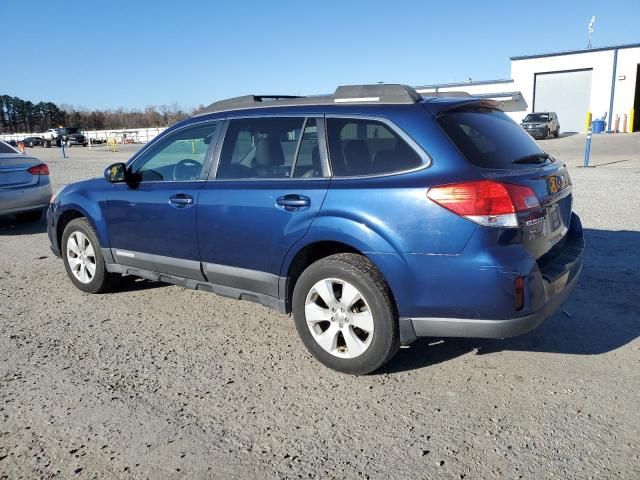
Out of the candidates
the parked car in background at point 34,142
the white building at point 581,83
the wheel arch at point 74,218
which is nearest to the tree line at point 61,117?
the parked car in background at point 34,142

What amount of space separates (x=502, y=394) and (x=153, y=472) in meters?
2.04

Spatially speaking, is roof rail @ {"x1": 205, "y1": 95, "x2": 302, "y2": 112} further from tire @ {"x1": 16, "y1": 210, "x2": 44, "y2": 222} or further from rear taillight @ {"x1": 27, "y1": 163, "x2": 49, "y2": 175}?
tire @ {"x1": 16, "y1": 210, "x2": 44, "y2": 222}

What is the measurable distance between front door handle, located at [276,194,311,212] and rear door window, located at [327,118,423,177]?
10.5 inches

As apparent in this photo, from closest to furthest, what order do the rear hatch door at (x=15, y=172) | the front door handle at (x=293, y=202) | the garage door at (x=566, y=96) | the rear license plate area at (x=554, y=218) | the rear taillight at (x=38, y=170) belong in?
the rear license plate area at (x=554, y=218) < the front door handle at (x=293, y=202) < the rear hatch door at (x=15, y=172) < the rear taillight at (x=38, y=170) < the garage door at (x=566, y=96)

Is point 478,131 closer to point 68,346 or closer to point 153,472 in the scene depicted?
point 153,472

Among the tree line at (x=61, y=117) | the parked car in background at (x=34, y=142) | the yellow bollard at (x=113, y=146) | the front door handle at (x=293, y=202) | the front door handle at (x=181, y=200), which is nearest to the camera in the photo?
the front door handle at (x=293, y=202)

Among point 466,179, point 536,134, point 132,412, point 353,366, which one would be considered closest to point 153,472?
point 132,412

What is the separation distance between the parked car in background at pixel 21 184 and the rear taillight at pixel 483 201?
24.8ft

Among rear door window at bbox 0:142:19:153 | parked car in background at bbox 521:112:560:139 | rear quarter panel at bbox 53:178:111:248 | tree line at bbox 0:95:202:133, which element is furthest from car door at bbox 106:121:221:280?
tree line at bbox 0:95:202:133

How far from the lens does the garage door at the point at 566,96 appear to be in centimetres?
3912

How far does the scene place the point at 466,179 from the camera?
306 cm

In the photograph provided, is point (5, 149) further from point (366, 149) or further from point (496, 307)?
point (496, 307)

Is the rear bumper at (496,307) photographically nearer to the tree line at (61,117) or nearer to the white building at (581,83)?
the white building at (581,83)

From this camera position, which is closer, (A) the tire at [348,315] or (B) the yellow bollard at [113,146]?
(A) the tire at [348,315]
